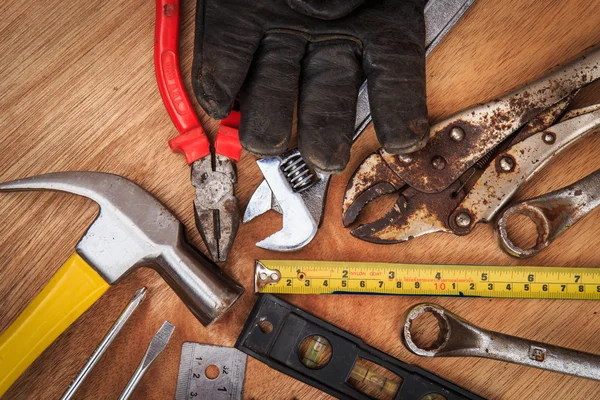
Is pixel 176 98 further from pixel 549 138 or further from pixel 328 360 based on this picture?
pixel 549 138

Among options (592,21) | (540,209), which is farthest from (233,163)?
(592,21)

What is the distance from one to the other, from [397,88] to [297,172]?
0.41m

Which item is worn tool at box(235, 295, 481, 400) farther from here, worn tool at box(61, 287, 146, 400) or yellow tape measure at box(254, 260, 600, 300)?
worn tool at box(61, 287, 146, 400)

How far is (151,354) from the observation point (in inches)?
66.2

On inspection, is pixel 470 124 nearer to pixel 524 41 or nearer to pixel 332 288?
pixel 524 41

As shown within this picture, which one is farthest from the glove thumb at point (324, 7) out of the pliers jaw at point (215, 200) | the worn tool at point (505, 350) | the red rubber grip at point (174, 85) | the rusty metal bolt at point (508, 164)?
the worn tool at point (505, 350)

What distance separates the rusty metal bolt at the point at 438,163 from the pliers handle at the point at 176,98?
62 centimetres

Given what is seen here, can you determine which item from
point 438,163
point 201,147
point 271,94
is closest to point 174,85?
point 201,147

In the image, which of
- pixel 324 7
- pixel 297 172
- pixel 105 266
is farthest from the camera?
pixel 297 172

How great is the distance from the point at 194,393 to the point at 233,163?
2.51 ft

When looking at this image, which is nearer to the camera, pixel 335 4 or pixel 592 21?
pixel 335 4

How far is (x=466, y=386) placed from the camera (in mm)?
1793

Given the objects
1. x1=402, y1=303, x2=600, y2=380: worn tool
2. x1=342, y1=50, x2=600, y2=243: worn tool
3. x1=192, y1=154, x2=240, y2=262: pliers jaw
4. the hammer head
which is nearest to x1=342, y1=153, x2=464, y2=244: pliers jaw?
x1=342, y1=50, x2=600, y2=243: worn tool

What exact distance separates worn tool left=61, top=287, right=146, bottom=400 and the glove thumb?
1.00m
